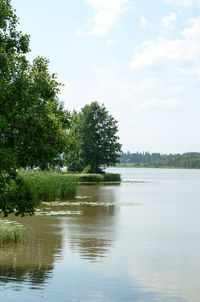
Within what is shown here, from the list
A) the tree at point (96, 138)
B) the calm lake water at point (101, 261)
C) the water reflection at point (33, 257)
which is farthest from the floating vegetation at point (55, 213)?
the tree at point (96, 138)

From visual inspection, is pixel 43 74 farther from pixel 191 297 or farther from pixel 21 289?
pixel 191 297

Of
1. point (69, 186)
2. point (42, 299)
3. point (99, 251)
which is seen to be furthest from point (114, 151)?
point (42, 299)

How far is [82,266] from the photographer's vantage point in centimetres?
1398

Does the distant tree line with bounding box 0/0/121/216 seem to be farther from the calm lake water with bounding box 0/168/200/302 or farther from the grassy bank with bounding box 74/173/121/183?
the grassy bank with bounding box 74/173/121/183

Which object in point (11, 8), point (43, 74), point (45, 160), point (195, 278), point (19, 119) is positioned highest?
point (11, 8)

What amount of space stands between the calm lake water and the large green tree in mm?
2080

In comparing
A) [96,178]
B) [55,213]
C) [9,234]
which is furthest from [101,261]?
[96,178]

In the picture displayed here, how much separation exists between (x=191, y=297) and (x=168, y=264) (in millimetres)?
3611

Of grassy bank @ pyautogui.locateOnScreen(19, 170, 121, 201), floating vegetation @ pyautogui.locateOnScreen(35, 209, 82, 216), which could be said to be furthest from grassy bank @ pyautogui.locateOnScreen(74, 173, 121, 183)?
floating vegetation @ pyautogui.locateOnScreen(35, 209, 82, 216)

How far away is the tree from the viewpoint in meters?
89.2

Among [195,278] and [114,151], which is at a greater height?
[114,151]

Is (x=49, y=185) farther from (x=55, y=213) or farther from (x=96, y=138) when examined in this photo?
(x=96, y=138)

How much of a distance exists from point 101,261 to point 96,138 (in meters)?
77.0

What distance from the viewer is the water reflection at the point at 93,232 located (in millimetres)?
16427
